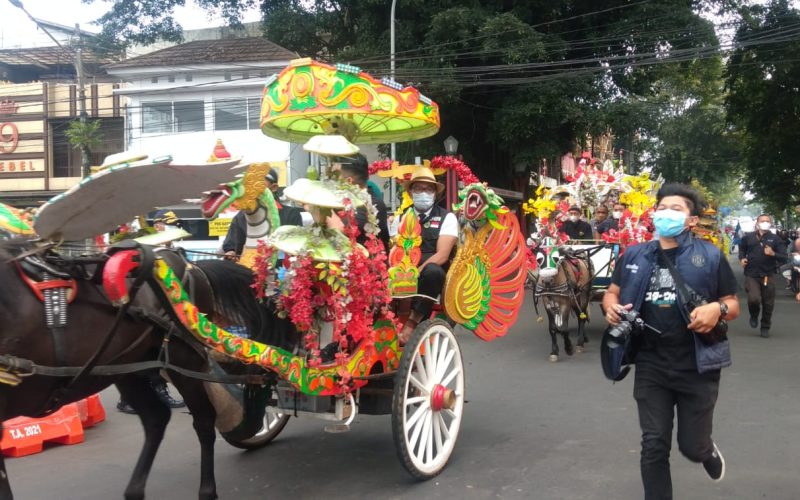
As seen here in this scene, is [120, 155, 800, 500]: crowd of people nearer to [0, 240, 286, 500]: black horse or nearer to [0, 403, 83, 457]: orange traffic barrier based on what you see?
[0, 240, 286, 500]: black horse

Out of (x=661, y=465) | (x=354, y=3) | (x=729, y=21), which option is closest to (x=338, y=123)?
(x=661, y=465)

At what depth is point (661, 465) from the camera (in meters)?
3.55

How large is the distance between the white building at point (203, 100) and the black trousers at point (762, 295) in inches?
534

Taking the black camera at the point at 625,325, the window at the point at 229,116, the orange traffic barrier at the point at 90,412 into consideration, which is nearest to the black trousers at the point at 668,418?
the black camera at the point at 625,325

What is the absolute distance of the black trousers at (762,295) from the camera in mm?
10922

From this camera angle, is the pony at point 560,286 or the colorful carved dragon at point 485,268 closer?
the colorful carved dragon at point 485,268

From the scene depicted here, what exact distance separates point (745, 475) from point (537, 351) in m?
5.24

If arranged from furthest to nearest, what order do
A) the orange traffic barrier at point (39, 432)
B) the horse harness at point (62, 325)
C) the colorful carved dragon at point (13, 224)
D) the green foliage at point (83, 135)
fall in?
the green foliage at point (83, 135), the orange traffic barrier at point (39, 432), the colorful carved dragon at point (13, 224), the horse harness at point (62, 325)

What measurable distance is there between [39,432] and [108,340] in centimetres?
261

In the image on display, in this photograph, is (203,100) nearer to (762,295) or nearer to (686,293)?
(762,295)

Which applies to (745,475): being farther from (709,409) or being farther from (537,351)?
(537,351)

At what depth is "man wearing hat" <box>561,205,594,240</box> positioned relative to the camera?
11.6 m

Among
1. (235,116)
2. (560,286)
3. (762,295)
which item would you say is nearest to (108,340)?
(560,286)

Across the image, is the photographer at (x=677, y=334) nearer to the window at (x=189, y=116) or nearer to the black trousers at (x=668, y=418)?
the black trousers at (x=668, y=418)
